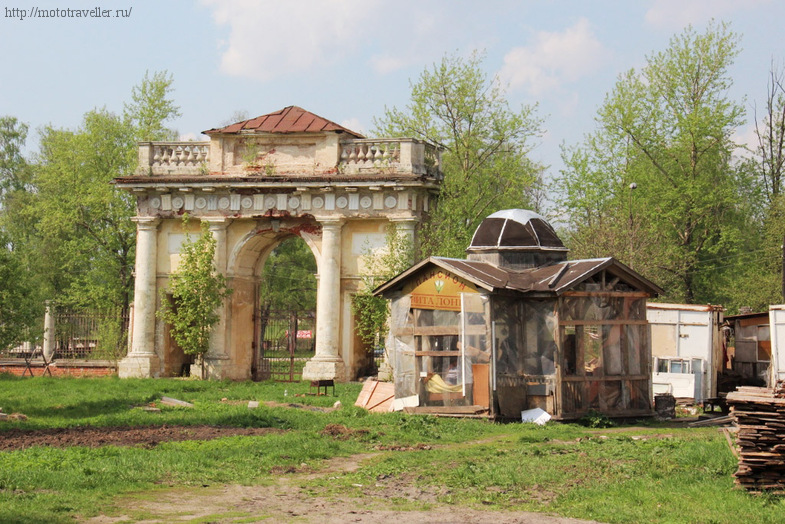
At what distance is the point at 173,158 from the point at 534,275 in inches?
622

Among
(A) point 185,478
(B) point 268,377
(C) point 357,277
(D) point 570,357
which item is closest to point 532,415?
(D) point 570,357

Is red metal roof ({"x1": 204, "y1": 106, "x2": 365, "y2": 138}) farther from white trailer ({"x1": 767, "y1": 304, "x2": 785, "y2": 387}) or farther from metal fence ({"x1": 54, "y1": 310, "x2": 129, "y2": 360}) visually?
white trailer ({"x1": 767, "y1": 304, "x2": 785, "y2": 387})

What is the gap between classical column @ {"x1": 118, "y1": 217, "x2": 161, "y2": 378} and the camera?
109 feet

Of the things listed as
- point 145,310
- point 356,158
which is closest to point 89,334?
point 145,310

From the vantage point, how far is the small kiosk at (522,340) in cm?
2055

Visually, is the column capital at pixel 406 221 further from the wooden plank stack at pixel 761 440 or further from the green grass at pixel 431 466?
the wooden plank stack at pixel 761 440

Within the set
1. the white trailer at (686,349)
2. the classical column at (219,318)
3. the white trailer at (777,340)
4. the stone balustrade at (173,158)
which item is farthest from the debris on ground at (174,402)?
the white trailer at (777,340)

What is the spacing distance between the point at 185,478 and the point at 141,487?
880mm

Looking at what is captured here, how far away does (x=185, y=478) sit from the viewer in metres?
13.7

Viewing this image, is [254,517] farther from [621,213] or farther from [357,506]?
[621,213]

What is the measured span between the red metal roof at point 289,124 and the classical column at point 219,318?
9.38 feet

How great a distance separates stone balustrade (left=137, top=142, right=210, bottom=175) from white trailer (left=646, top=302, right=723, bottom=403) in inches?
591

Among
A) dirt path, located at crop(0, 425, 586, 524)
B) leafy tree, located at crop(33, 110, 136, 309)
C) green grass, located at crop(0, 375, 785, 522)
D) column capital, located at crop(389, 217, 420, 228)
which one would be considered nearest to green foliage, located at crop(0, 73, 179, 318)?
leafy tree, located at crop(33, 110, 136, 309)

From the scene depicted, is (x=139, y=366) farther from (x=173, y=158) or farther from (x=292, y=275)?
(x=292, y=275)
